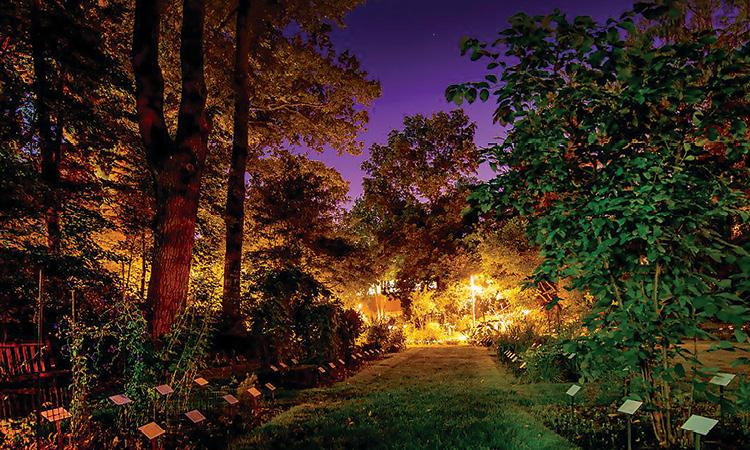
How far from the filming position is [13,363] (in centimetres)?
595

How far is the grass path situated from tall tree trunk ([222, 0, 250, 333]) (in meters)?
3.64

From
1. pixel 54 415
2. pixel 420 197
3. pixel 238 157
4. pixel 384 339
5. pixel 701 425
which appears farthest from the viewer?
pixel 420 197

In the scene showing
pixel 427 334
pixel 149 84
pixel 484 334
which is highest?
pixel 149 84

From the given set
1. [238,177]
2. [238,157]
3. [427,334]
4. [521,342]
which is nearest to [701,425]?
[521,342]

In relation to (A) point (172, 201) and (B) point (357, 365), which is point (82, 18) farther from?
(B) point (357, 365)

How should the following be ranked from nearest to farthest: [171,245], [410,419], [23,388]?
[23,388], [410,419], [171,245]

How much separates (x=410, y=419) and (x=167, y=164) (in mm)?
5185

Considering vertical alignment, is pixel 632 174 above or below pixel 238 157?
below

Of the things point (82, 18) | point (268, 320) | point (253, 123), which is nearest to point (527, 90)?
point (268, 320)

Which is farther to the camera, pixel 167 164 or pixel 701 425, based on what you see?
pixel 167 164

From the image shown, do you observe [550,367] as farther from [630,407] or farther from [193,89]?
[193,89]

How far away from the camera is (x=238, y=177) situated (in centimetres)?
1110

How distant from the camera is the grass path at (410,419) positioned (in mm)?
4473

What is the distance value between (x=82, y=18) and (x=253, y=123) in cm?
726
